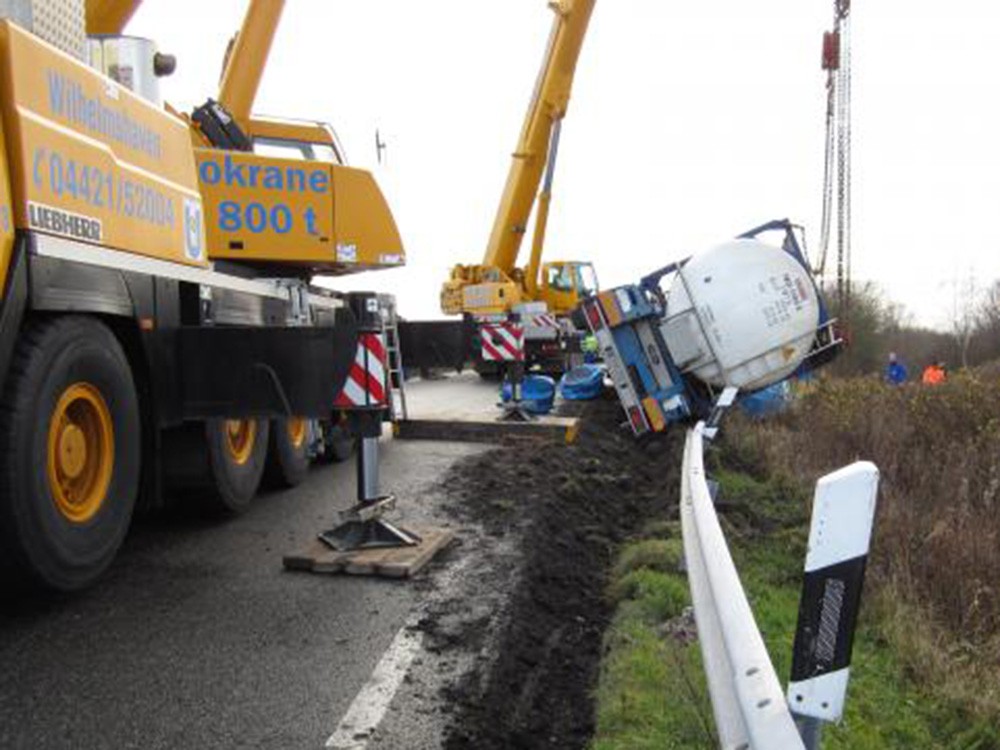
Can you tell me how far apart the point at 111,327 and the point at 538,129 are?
17527mm

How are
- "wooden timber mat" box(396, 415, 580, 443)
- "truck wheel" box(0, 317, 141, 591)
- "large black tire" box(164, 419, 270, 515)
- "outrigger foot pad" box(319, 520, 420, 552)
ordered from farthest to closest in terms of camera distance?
"wooden timber mat" box(396, 415, 580, 443)
"large black tire" box(164, 419, 270, 515)
"outrigger foot pad" box(319, 520, 420, 552)
"truck wheel" box(0, 317, 141, 591)

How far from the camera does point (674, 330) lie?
12.2m

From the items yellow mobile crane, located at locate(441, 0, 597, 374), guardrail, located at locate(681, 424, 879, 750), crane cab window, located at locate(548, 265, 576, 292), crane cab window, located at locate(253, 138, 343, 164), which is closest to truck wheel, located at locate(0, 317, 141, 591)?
guardrail, located at locate(681, 424, 879, 750)

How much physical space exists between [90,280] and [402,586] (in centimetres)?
234

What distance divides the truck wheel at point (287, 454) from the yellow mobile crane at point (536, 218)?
1344 cm

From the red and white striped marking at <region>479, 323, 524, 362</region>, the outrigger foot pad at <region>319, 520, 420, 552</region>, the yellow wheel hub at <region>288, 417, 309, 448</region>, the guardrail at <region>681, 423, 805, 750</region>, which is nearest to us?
the guardrail at <region>681, 423, 805, 750</region>

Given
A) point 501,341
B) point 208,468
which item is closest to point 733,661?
point 208,468

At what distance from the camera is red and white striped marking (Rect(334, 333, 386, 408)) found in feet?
20.1

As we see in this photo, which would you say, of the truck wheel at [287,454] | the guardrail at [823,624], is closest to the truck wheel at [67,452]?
the truck wheel at [287,454]

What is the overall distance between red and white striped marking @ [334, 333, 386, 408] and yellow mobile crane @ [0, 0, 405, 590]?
0.23 feet

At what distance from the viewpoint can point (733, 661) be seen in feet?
8.84

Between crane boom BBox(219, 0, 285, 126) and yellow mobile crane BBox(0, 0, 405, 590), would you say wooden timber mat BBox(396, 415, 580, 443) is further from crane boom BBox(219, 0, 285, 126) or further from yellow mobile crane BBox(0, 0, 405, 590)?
crane boom BBox(219, 0, 285, 126)

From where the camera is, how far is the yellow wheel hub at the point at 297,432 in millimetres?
8555

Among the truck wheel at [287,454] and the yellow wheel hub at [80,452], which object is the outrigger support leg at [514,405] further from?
the yellow wheel hub at [80,452]
